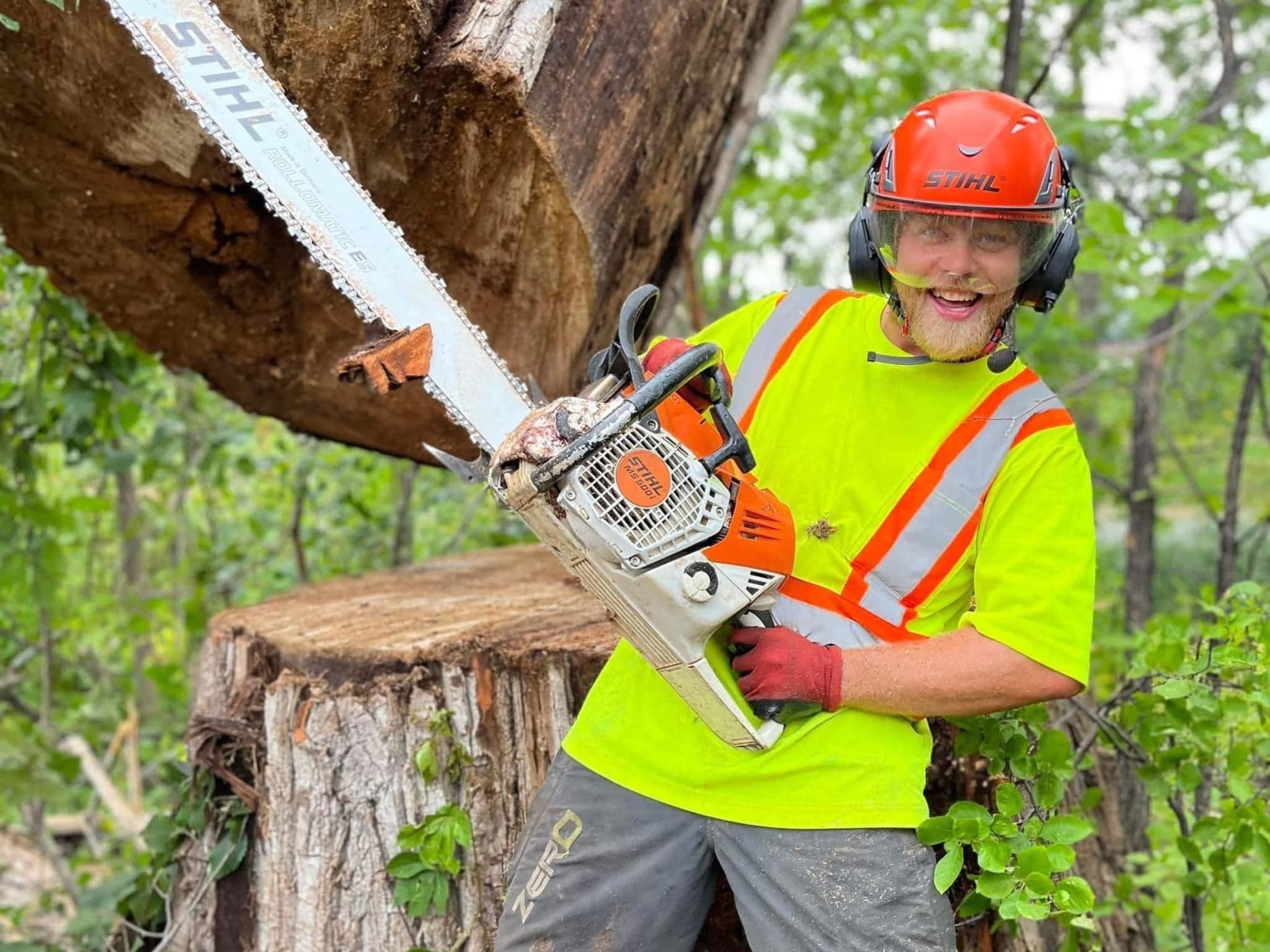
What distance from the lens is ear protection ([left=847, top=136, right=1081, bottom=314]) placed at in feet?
5.20

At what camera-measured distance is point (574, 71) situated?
6.59 feet

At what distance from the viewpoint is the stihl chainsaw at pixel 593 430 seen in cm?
141

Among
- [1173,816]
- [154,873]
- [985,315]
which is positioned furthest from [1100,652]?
[154,873]

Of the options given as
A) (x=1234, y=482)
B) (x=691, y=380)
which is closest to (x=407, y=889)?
(x=691, y=380)

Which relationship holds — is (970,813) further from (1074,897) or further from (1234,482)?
(1234,482)

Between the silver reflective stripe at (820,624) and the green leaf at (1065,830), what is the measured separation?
1.46ft

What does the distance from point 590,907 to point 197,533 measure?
532 centimetres

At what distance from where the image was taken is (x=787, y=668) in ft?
4.99

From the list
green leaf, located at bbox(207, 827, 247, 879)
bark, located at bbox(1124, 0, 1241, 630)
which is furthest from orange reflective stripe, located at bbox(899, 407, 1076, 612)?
bark, located at bbox(1124, 0, 1241, 630)

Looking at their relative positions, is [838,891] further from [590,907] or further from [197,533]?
[197,533]

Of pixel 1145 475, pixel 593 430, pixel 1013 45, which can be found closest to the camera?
pixel 593 430

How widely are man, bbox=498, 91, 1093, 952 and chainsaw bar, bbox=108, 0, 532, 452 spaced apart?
0.93ft

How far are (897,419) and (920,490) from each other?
0.12 m

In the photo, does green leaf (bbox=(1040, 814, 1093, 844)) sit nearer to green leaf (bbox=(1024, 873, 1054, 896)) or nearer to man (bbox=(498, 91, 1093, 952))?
green leaf (bbox=(1024, 873, 1054, 896))
